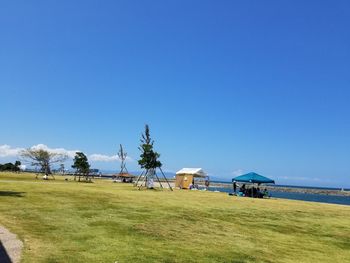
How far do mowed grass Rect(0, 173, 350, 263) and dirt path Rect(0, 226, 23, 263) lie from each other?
0.74 ft

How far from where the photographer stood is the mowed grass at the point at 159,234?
11.2 m

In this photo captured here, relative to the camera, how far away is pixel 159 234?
570 inches

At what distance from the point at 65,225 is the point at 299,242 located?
9342 millimetres

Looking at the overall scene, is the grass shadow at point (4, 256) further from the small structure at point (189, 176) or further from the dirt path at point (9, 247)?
the small structure at point (189, 176)

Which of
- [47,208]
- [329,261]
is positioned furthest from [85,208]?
[329,261]

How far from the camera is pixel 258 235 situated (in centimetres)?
1639

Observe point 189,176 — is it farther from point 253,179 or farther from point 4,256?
point 4,256

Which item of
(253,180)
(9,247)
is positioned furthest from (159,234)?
(253,180)

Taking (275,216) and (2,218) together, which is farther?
(275,216)

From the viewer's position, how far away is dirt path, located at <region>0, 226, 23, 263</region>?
9.40 meters

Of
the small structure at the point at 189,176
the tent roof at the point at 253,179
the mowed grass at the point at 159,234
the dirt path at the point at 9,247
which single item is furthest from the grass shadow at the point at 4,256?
the small structure at the point at 189,176

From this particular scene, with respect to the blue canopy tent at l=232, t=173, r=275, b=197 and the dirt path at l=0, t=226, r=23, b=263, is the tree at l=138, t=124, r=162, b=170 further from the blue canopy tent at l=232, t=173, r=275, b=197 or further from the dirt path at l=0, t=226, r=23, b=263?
the dirt path at l=0, t=226, r=23, b=263

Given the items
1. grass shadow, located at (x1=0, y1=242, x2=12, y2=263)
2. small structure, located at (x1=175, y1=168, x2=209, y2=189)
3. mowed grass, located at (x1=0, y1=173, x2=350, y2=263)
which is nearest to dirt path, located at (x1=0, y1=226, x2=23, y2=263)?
grass shadow, located at (x1=0, y1=242, x2=12, y2=263)

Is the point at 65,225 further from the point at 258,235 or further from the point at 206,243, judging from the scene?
the point at 258,235
